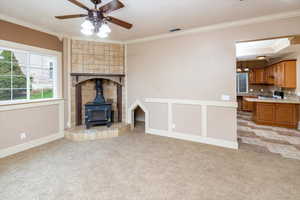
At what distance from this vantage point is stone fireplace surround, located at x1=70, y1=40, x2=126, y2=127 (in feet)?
14.3

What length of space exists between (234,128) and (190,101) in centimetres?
117

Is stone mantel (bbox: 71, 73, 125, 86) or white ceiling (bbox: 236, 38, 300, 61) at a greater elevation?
white ceiling (bbox: 236, 38, 300, 61)

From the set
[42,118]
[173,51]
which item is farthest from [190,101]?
[42,118]

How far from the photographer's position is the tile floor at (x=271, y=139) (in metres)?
3.38

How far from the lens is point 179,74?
4.12 metres

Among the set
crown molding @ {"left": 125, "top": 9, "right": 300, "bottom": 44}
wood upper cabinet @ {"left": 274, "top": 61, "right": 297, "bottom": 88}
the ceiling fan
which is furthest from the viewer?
wood upper cabinet @ {"left": 274, "top": 61, "right": 297, "bottom": 88}

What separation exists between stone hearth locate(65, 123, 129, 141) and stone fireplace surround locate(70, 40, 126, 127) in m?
0.40

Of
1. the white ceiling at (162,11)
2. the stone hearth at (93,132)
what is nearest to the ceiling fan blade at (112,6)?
the white ceiling at (162,11)

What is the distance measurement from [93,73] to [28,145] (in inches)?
91.8

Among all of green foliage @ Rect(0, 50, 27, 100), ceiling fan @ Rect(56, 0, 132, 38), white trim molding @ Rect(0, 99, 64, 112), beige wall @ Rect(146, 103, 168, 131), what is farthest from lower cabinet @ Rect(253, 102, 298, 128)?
green foliage @ Rect(0, 50, 27, 100)

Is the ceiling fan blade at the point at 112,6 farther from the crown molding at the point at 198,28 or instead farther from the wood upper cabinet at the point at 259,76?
the wood upper cabinet at the point at 259,76

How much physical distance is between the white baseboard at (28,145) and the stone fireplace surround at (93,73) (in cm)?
54

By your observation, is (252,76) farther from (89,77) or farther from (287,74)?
Answer: (89,77)

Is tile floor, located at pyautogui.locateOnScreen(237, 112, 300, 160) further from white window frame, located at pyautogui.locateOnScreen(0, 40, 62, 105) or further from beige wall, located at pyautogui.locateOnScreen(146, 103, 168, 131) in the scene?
white window frame, located at pyautogui.locateOnScreen(0, 40, 62, 105)
